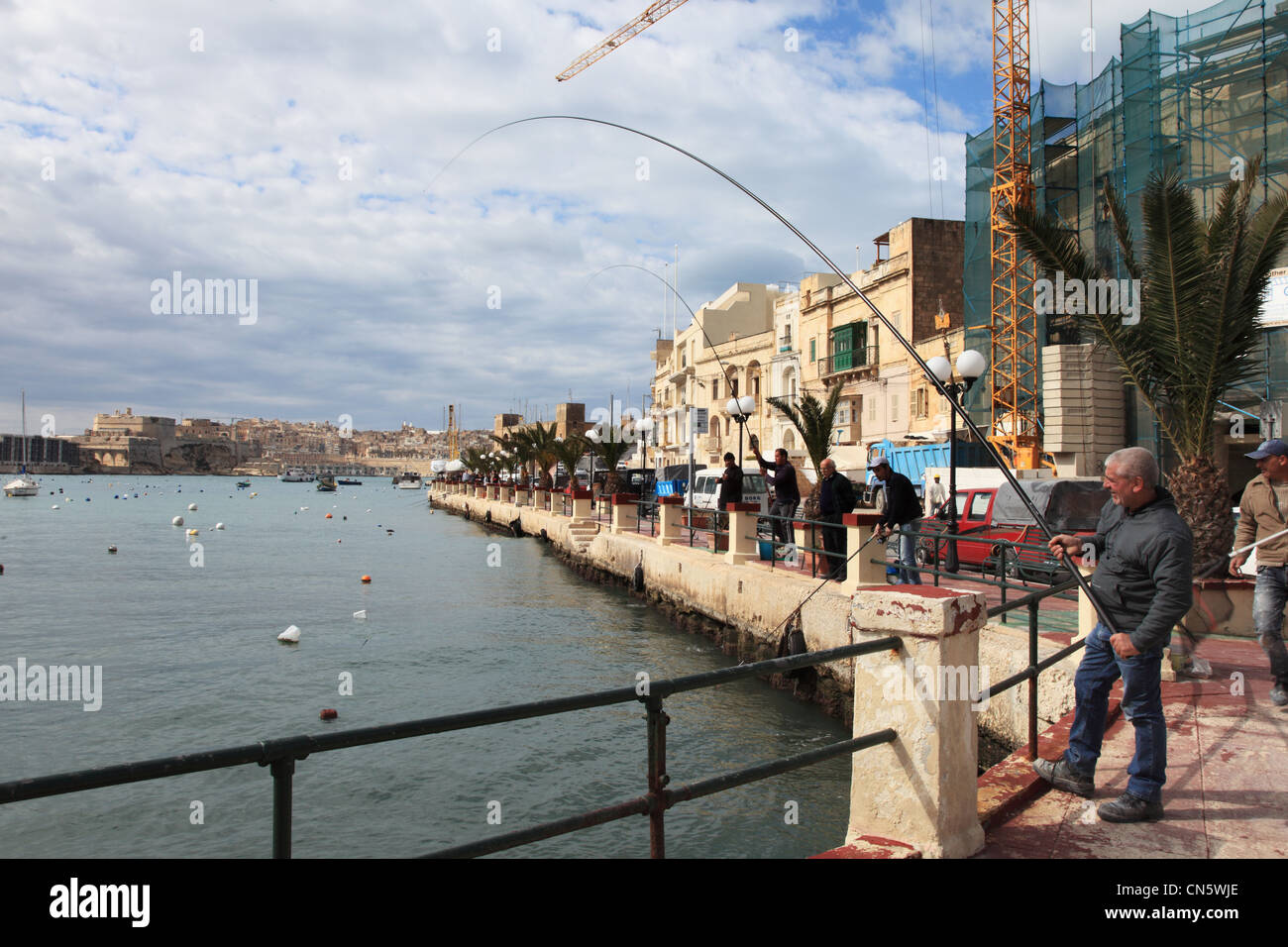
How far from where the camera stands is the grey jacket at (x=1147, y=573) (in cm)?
397

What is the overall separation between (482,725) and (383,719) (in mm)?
8752

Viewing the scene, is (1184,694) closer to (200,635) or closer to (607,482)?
(200,635)

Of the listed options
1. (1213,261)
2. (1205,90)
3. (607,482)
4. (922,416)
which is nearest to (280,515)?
(607,482)

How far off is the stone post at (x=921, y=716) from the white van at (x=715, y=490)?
1713cm

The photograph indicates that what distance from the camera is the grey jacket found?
397 centimetres

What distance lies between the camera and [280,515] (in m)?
61.4

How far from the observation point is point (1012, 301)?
3139 centimetres

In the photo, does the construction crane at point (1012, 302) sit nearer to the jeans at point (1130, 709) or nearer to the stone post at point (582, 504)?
the stone post at point (582, 504)

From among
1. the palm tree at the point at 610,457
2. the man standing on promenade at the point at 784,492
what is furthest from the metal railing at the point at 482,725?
the palm tree at the point at 610,457

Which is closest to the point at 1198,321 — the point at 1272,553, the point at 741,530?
the point at 1272,553

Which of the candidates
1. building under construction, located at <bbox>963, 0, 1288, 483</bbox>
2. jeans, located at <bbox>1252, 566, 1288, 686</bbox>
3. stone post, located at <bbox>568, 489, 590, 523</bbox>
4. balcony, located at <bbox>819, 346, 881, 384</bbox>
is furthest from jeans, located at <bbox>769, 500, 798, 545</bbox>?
balcony, located at <bbox>819, 346, 881, 384</bbox>

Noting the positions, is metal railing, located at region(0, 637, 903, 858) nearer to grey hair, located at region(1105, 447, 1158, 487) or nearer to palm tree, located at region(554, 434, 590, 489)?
grey hair, located at region(1105, 447, 1158, 487)

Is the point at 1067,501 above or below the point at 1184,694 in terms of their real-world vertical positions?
above
